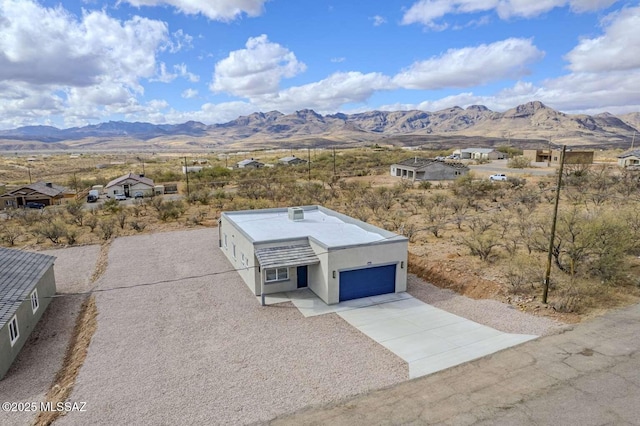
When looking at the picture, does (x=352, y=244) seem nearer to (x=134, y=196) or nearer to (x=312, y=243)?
(x=312, y=243)

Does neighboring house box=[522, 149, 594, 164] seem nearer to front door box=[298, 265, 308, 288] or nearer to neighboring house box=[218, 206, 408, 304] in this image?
neighboring house box=[218, 206, 408, 304]

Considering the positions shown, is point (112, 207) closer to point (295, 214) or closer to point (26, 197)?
point (26, 197)

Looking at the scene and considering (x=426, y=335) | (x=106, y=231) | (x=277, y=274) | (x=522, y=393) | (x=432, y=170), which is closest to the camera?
(x=522, y=393)

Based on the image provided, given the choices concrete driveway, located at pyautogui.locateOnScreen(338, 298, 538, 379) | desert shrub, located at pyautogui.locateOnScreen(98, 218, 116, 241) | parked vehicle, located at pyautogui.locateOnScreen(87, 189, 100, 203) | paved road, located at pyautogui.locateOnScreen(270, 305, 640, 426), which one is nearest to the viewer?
paved road, located at pyautogui.locateOnScreen(270, 305, 640, 426)

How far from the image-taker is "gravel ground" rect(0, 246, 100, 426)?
1143 centimetres

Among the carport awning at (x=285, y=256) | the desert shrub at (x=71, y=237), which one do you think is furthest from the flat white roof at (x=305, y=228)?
the desert shrub at (x=71, y=237)

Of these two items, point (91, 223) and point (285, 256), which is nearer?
point (285, 256)

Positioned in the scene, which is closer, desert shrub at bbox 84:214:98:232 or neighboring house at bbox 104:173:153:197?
desert shrub at bbox 84:214:98:232

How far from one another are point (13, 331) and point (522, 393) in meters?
15.8

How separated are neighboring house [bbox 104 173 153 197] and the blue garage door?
42.4m

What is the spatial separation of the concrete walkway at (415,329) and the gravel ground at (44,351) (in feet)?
25.7

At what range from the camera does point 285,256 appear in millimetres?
17844

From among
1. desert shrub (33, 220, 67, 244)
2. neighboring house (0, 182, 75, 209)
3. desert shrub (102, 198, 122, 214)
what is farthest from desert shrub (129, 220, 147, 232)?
neighboring house (0, 182, 75, 209)

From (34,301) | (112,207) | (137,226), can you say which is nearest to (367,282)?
(34,301)
